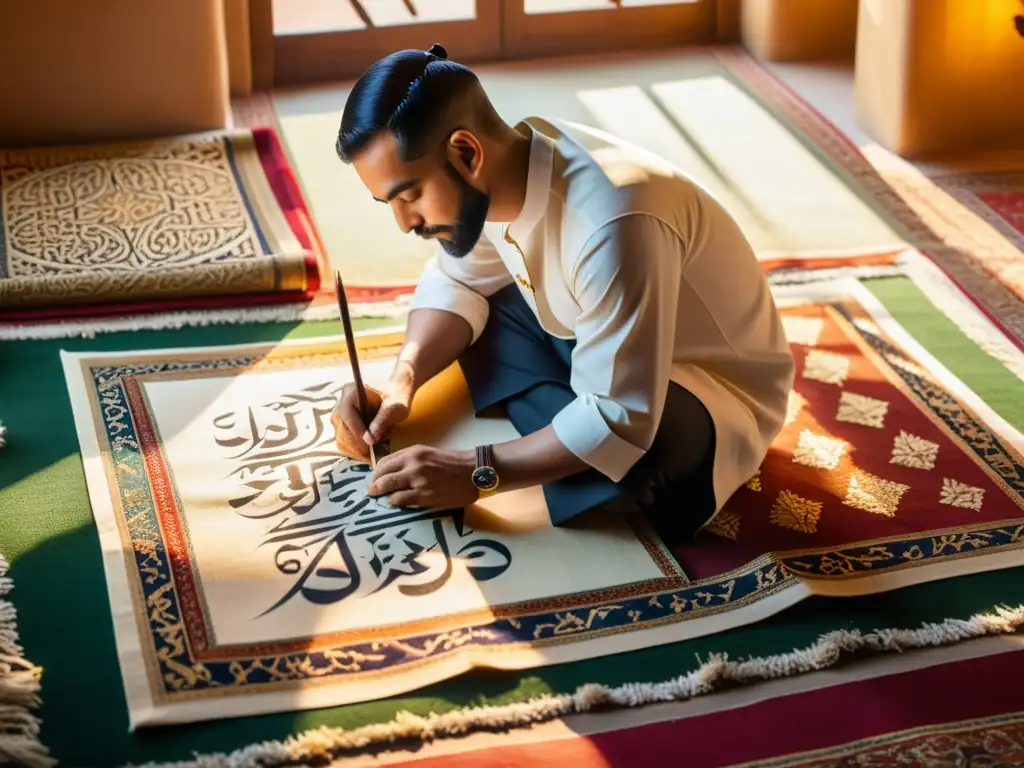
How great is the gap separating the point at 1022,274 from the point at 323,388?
1.79 metres

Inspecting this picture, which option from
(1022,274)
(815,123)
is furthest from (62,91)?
(1022,274)

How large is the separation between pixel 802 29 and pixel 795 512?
2.76m

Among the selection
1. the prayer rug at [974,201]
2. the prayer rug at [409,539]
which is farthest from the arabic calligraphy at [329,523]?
the prayer rug at [974,201]

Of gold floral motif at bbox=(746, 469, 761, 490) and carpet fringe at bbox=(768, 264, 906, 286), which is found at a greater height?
carpet fringe at bbox=(768, 264, 906, 286)

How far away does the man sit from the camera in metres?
1.92

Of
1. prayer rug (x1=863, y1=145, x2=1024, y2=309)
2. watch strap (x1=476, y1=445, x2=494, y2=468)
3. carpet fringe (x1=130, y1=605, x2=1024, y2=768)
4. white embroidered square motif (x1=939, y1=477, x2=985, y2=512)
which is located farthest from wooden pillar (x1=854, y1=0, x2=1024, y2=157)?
watch strap (x1=476, y1=445, x2=494, y2=468)

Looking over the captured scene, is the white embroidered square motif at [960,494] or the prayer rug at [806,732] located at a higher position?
the white embroidered square motif at [960,494]

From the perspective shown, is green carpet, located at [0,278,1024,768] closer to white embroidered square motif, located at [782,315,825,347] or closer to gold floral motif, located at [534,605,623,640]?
gold floral motif, located at [534,605,623,640]

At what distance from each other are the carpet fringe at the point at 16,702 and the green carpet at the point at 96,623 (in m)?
0.02

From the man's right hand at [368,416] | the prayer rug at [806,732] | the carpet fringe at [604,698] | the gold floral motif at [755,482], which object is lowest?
the prayer rug at [806,732]

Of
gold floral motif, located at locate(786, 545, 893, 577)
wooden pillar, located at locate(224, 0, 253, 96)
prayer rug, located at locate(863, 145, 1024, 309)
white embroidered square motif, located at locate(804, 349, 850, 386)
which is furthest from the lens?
wooden pillar, located at locate(224, 0, 253, 96)

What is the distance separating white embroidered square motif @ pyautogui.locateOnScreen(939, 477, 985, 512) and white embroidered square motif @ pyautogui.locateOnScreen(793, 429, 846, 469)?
200 mm

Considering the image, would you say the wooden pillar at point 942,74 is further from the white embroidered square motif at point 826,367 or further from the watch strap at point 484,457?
the watch strap at point 484,457

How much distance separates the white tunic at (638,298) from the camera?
193 cm
